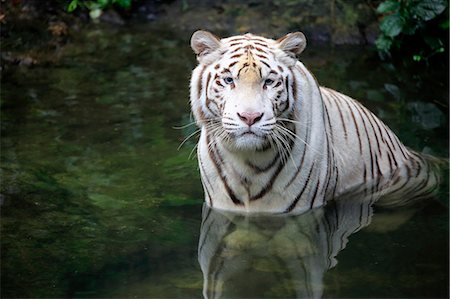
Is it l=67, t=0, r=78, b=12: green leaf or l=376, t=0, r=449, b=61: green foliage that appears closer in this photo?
l=376, t=0, r=449, b=61: green foliage

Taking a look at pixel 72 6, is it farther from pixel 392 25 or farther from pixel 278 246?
pixel 278 246

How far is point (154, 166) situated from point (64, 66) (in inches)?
109

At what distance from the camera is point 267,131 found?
4430mm

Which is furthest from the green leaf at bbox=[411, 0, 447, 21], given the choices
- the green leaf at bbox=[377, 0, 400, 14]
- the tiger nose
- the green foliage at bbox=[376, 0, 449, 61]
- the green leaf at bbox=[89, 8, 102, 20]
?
the tiger nose

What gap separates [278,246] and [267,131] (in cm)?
63

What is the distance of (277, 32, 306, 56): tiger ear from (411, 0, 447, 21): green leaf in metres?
3.84

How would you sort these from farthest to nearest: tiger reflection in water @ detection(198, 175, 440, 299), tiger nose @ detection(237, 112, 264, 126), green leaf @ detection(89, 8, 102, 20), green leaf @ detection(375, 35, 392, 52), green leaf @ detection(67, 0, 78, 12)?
green leaf @ detection(89, 8, 102, 20) < green leaf @ detection(67, 0, 78, 12) < green leaf @ detection(375, 35, 392, 52) < tiger nose @ detection(237, 112, 264, 126) < tiger reflection in water @ detection(198, 175, 440, 299)

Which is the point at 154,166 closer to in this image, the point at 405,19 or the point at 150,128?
the point at 150,128

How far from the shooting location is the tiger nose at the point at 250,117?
4363 mm

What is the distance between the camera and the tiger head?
4422 millimetres

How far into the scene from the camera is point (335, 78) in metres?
7.89

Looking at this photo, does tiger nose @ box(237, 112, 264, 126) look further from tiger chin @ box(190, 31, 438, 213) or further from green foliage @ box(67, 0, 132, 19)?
green foliage @ box(67, 0, 132, 19)

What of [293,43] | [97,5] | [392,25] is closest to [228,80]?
[293,43]

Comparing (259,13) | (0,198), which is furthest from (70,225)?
(259,13)
